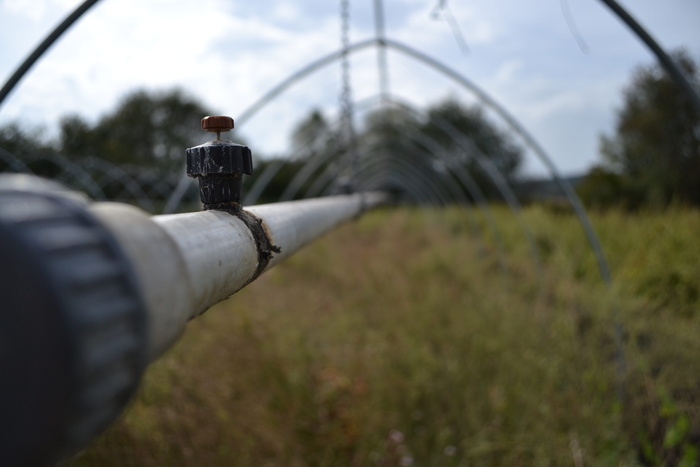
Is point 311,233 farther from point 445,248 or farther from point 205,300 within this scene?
point 445,248

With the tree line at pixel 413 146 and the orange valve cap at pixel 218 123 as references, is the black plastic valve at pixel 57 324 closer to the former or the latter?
the orange valve cap at pixel 218 123

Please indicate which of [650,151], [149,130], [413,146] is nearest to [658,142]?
[650,151]

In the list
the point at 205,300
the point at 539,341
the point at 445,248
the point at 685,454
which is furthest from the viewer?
the point at 445,248

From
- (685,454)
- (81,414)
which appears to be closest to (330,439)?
(685,454)

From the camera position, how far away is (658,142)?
1059 centimetres

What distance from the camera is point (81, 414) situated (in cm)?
40

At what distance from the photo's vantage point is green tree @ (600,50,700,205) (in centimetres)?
804

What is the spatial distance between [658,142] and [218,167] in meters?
11.5

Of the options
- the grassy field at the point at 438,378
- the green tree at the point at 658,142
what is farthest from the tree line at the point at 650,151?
the grassy field at the point at 438,378

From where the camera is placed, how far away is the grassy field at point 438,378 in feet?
9.02

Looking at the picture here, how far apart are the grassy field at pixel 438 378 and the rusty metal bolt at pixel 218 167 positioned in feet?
6.26

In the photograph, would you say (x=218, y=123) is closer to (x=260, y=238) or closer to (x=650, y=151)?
(x=260, y=238)

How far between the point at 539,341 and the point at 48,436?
4204 mm

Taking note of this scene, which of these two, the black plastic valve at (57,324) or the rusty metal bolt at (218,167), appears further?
the rusty metal bolt at (218,167)
